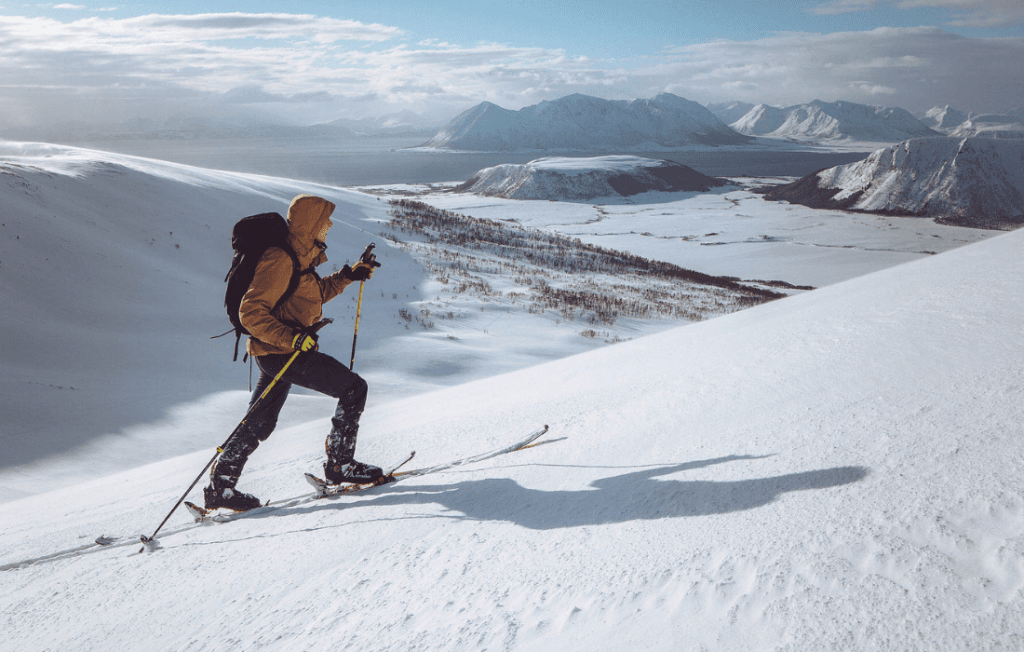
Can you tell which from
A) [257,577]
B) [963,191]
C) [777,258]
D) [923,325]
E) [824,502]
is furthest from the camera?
[963,191]

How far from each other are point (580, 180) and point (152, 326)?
255 ft

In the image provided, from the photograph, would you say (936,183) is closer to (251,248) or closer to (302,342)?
(302,342)

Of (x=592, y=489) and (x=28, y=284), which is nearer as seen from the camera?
(x=592, y=489)

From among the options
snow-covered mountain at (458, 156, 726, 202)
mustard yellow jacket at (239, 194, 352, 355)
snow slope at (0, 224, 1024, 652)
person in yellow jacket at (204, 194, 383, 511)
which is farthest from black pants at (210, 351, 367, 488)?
snow-covered mountain at (458, 156, 726, 202)

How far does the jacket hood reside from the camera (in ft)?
11.0

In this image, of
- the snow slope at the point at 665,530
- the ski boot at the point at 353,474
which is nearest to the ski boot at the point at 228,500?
the snow slope at the point at 665,530

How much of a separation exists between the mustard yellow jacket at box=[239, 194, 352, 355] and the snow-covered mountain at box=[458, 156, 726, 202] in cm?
7431

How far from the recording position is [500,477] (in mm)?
3223

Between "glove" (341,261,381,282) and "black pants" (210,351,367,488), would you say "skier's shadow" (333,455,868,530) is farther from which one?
"glove" (341,261,381,282)

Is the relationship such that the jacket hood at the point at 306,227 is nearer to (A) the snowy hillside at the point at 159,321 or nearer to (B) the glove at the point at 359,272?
(B) the glove at the point at 359,272

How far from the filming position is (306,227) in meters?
3.38

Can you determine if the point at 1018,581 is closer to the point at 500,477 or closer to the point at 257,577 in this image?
the point at 500,477

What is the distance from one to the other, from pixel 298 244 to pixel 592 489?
7.11 ft

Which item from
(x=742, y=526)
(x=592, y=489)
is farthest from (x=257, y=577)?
(x=742, y=526)
